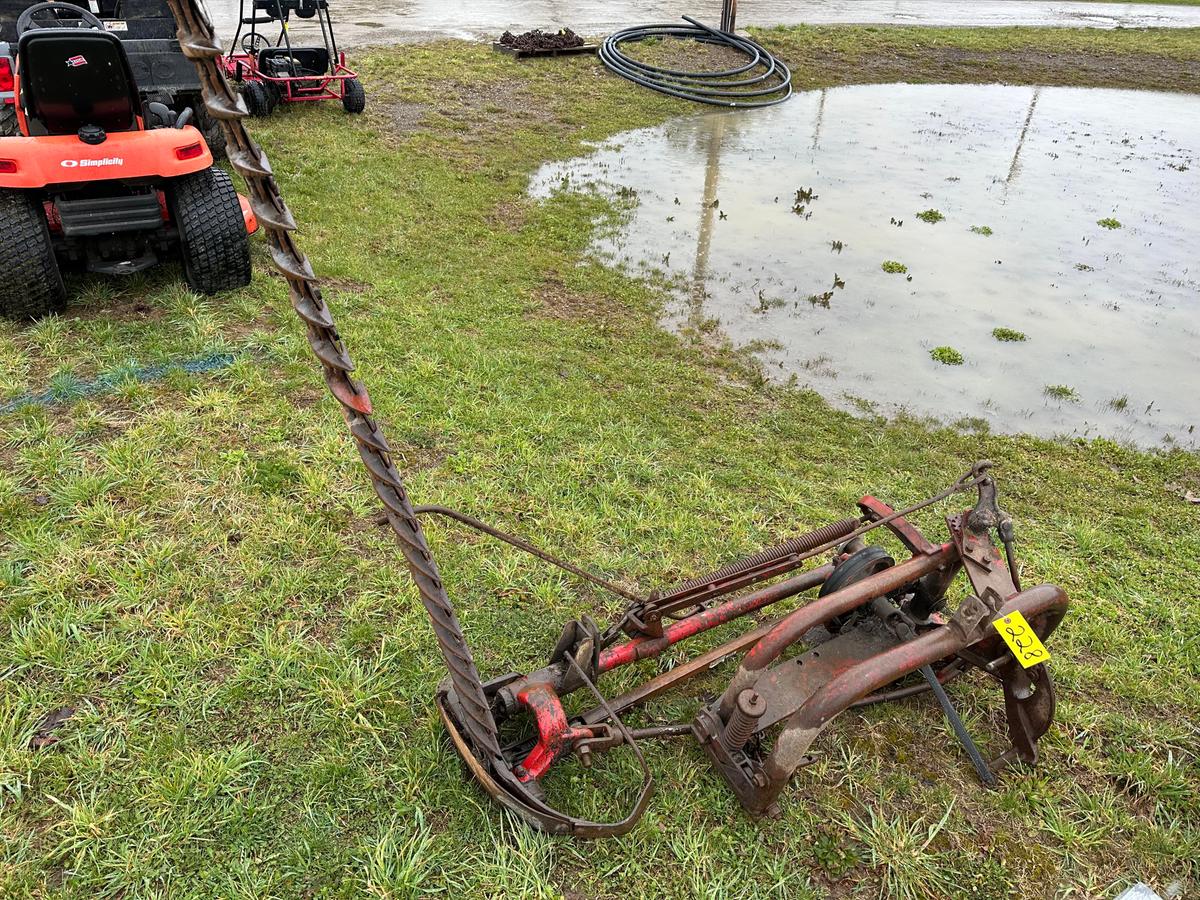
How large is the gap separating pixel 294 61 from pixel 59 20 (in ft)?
13.5

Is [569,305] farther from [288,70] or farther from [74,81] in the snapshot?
[288,70]

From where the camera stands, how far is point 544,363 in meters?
5.29

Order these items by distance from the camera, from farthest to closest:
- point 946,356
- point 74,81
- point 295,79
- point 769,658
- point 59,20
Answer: point 295,79 < point 59,20 < point 946,356 < point 74,81 < point 769,658

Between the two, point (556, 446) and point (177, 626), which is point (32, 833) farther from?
point (556, 446)

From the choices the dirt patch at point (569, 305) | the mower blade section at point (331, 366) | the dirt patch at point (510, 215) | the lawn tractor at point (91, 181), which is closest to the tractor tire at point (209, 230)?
the lawn tractor at point (91, 181)

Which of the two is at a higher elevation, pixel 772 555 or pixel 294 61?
pixel 294 61

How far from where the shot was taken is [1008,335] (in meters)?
6.34

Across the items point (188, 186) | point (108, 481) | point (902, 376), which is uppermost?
point (188, 186)

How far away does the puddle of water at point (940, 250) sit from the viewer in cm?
572

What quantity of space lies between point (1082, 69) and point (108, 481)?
65.2 ft

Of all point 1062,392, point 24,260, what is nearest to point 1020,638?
point 1062,392

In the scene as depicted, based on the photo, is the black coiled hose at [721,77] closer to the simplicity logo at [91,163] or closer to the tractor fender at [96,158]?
the tractor fender at [96,158]

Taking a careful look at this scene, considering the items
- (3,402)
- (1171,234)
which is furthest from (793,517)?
(1171,234)

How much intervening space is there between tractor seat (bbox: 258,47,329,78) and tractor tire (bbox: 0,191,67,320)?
598 cm
